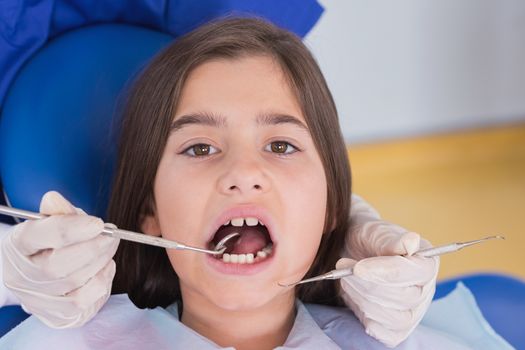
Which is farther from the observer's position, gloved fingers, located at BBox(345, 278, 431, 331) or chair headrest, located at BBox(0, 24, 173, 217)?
chair headrest, located at BBox(0, 24, 173, 217)

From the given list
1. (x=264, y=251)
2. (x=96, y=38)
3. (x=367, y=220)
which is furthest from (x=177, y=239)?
(x=96, y=38)

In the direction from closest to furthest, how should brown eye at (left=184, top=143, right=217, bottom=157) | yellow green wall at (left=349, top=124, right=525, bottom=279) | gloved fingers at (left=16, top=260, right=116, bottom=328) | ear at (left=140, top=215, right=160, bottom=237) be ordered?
gloved fingers at (left=16, top=260, right=116, bottom=328)
brown eye at (left=184, top=143, right=217, bottom=157)
ear at (left=140, top=215, right=160, bottom=237)
yellow green wall at (left=349, top=124, right=525, bottom=279)

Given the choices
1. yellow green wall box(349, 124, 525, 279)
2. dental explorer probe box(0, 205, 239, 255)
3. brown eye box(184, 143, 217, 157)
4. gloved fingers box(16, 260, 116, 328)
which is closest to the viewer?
dental explorer probe box(0, 205, 239, 255)

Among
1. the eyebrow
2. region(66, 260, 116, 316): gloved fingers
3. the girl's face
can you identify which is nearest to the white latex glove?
the girl's face

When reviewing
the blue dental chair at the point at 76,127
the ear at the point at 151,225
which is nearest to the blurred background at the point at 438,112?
the blue dental chair at the point at 76,127

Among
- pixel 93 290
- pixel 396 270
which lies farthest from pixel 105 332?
pixel 396 270

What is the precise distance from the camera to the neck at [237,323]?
1.28 meters

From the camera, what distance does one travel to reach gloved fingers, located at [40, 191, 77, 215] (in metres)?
1.07

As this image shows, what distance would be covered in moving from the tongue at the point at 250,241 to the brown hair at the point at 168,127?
0.16 metres

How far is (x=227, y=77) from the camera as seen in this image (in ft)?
4.13

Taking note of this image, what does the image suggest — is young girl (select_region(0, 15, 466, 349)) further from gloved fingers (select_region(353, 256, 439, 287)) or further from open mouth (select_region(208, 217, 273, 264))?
gloved fingers (select_region(353, 256, 439, 287))

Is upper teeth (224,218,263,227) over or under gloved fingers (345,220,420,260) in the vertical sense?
over

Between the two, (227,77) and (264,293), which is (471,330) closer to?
(264,293)

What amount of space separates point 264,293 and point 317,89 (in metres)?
0.35
